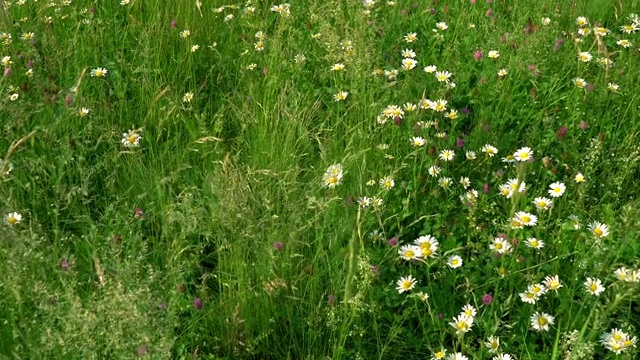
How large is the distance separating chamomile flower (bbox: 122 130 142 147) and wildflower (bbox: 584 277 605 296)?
1.67 meters

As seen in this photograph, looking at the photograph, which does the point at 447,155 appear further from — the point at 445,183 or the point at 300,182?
the point at 300,182

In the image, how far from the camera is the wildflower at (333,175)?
243cm

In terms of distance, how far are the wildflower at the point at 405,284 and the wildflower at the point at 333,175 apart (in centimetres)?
42

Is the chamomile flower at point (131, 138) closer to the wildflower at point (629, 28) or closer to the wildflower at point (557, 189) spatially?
the wildflower at point (557, 189)

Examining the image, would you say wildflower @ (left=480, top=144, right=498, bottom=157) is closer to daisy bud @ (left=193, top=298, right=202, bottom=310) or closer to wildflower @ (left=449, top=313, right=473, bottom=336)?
wildflower @ (left=449, top=313, right=473, bottom=336)

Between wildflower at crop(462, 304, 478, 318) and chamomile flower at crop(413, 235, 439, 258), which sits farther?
chamomile flower at crop(413, 235, 439, 258)

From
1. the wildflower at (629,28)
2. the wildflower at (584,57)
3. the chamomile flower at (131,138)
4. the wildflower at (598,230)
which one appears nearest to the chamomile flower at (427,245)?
the wildflower at (598,230)

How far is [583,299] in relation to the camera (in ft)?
6.99

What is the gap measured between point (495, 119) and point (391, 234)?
2.50 ft

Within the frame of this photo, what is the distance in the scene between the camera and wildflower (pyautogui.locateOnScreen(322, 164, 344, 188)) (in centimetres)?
243

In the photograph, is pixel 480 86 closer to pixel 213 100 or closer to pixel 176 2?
pixel 213 100

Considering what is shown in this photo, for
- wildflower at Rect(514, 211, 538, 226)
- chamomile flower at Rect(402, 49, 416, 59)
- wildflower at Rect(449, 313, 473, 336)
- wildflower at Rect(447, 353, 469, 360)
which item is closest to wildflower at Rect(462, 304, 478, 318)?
wildflower at Rect(449, 313, 473, 336)

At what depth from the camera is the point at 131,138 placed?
2.83 meters

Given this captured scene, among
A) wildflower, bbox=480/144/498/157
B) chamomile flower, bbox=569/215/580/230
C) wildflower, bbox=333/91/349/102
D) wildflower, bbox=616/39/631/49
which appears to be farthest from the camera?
wildflower, bbox=616/39/631/49
